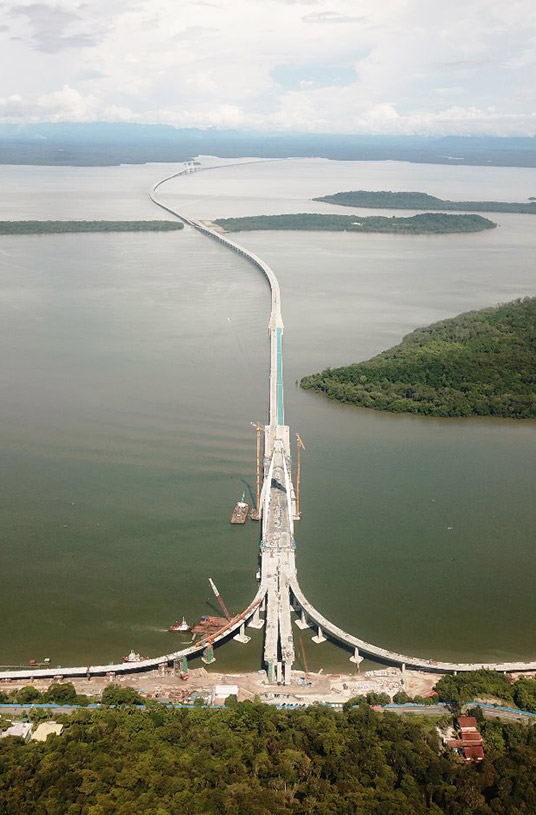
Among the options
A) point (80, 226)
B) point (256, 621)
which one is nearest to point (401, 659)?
point (256, 621)

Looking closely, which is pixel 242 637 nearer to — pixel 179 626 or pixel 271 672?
pixel 179 626

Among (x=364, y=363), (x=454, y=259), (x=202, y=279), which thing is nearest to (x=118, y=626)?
(x=364, y=363)

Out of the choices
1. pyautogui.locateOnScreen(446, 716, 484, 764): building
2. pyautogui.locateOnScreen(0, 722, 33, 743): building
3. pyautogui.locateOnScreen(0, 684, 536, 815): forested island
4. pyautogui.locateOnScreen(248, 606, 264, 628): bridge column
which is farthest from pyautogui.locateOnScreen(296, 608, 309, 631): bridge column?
pyautogui.locateOnScreen(0, 722, 33, 743): building


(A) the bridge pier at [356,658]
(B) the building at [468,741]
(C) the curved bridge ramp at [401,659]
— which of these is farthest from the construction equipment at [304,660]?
(B) the building at [468,741]

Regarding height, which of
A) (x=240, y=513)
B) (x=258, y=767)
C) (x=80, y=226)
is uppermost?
(x=80, y=226)

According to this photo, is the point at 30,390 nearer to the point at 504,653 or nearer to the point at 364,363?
the point at 364,363

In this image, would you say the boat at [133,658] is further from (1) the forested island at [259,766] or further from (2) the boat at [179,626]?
(1) the forested island at [259,766]
